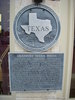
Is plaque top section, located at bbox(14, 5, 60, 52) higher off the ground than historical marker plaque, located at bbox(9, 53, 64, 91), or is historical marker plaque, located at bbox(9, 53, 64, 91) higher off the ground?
plaque top section, located at bbox(14, 5, 60, 52)

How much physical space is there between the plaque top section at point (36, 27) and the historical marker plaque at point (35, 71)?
0.21 meters

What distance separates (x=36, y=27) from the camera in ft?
11.8

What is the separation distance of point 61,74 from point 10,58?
3.44 ft

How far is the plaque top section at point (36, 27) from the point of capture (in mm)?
3580

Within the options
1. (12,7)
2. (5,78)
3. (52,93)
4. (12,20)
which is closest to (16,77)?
(5,78)

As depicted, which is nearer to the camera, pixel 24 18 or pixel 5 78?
pixel 24 18

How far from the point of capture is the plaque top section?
3580mm

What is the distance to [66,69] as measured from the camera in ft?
12.4

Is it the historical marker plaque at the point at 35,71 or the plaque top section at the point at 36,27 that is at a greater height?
the plaque top section at the point at 36,27

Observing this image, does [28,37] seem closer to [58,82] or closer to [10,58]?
[10,58]

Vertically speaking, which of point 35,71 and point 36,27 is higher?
point 36,27

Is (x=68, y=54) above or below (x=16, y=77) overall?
above

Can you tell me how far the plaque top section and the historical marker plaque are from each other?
0.69ft

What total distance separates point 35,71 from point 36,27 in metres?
0.86
